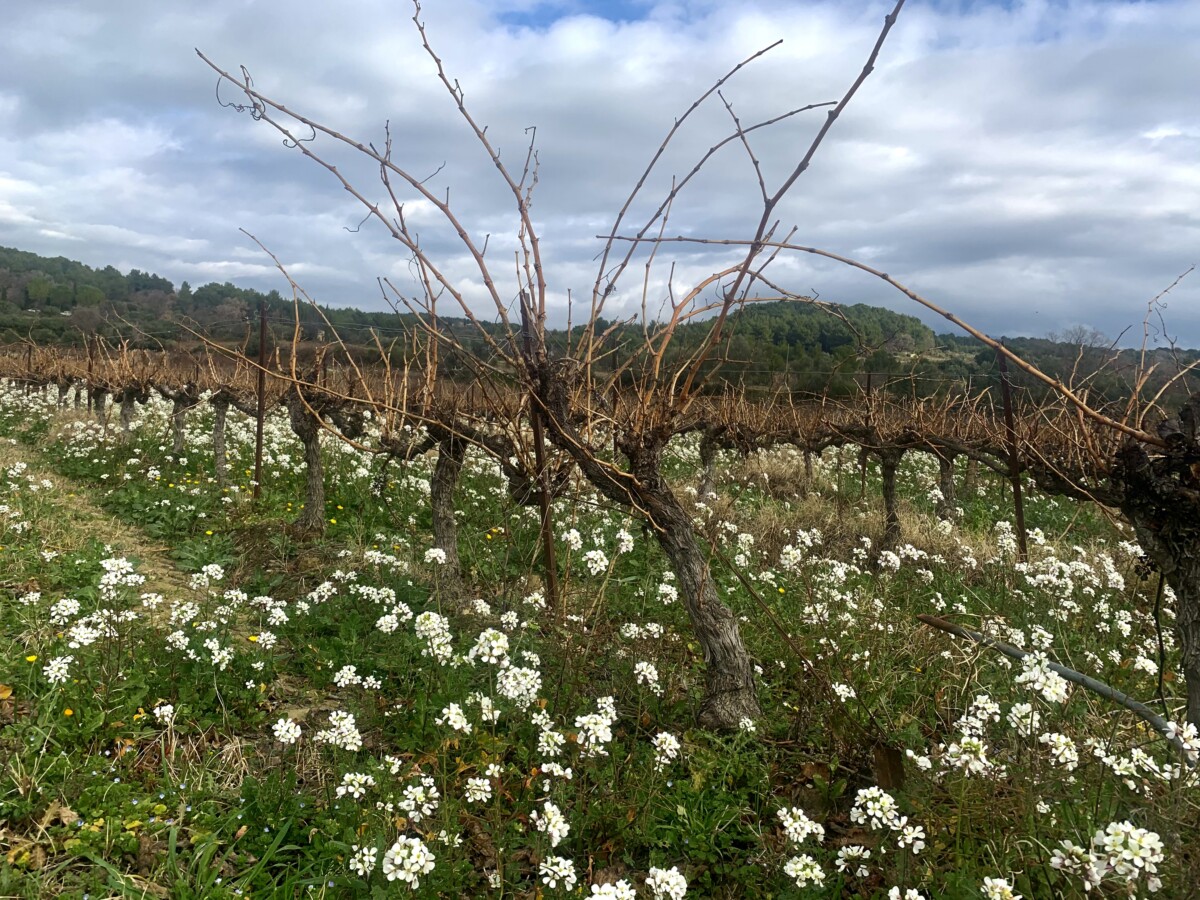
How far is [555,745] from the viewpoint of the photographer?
3562 millimetres

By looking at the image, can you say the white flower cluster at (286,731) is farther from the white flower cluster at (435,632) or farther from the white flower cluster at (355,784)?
the white flower cluster at (435,632)

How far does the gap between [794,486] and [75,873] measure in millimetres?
14337

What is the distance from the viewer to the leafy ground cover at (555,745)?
2.84 metres

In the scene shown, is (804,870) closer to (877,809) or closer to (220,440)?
(877,809)

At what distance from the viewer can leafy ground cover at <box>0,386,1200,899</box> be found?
Answer: 284 centimetres

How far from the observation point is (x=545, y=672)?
4.94 meters

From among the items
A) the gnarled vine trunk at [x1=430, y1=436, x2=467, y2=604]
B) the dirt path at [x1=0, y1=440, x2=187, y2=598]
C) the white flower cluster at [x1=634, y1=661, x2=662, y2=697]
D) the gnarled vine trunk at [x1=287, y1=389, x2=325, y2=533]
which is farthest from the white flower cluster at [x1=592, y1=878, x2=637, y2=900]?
the gnarled vine trunk at [x1=287, y1=389, x2=325, y2=533]

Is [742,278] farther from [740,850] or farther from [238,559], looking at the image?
[238,559]

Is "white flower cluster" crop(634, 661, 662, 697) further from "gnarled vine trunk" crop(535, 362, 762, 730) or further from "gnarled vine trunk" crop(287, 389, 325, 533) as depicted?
"gnarled vine trunk" crop(287, 389, 325, 533)

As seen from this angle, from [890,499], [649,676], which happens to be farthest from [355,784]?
[890,499]

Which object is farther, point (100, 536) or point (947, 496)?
point (947, 496)

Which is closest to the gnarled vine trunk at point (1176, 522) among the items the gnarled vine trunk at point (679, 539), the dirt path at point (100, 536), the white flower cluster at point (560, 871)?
the gnarled vine trunk at point (679, 539)

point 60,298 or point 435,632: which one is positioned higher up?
point 60,298

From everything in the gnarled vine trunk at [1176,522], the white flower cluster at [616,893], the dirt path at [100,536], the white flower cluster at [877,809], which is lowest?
→ the dirt path at [100,536]
